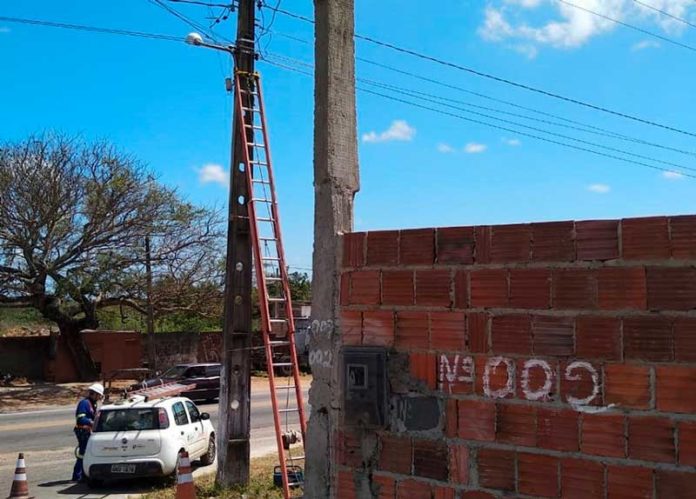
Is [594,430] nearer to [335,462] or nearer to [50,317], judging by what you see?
[335,462]

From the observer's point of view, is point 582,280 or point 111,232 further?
point 111,232

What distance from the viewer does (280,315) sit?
35.7 ft

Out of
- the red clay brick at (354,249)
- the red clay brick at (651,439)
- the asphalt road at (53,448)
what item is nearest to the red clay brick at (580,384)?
the red clay brick at (651,439)

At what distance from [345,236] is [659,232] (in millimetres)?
1528

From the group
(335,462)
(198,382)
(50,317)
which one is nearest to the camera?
(335,462)

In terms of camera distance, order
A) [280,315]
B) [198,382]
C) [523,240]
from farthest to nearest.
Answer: [198,382], [280,315], [523,240]

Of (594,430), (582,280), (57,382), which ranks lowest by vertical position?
(57,382)

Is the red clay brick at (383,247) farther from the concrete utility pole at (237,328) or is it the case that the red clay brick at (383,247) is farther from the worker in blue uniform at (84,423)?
the worker in blue uniform at (84,423)

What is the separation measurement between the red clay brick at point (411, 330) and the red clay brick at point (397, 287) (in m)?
0.06

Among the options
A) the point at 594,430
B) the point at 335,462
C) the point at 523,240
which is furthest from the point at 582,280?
the point at 335,462

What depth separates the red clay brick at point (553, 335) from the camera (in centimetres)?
283

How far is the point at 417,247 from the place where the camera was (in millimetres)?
3311

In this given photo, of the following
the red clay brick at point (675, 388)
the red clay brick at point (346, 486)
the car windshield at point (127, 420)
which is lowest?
the car windshield at point (127, 420)

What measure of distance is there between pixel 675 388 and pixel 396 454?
126 cm
